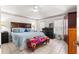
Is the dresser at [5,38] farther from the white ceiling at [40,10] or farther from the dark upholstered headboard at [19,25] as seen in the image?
the white ceiling at [40,10]

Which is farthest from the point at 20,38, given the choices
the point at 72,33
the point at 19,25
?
the point at 72,33

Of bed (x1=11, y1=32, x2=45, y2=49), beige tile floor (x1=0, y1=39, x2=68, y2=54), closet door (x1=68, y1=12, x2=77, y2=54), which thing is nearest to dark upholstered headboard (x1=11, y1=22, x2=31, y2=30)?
bed (x1=11, y1=32, x2=45, y2=49)

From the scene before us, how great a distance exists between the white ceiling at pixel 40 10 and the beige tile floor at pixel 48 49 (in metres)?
0.49

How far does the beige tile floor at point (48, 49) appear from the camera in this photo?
139cm

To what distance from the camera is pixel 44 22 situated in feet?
4.76

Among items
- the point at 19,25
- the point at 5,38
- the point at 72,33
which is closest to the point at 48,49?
the point at 72,33

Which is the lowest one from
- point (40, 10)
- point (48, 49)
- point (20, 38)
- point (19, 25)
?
point (48, 49)

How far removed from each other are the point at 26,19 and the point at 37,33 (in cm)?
31

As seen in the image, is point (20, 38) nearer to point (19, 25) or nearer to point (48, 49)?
point (19, 25)

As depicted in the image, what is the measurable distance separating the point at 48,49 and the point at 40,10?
70cm

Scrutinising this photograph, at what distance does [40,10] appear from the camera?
1.42 m

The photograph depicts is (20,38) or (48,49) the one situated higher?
(20,38)
